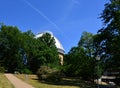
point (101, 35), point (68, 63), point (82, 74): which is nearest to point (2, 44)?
point (68, 63)

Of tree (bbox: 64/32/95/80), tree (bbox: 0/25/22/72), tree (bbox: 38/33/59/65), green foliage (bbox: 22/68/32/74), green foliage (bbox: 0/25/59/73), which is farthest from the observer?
tree (bbox: 0/25/22/72)

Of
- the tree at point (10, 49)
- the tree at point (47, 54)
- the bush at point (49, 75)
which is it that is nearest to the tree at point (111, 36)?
the bush at point (49, 75)

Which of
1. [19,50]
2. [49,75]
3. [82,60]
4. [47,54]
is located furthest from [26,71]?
[49,75]

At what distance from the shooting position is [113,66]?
4250 cm

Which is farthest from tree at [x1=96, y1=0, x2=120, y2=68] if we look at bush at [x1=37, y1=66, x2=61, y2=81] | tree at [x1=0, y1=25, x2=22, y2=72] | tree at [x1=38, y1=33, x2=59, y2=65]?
tree at [x1=0, y1=25, x2=22, y2=72]

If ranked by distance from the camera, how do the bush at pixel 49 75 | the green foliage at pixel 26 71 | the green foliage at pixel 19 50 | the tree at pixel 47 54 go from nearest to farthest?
→ the bush at pixel 49 75, the tree at pixel 47 54, the green foliage at pixel 26 71, the green foliage at pixel 19 50

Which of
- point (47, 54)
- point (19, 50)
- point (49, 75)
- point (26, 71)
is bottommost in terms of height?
point (49, 75)

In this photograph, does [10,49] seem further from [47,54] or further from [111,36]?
[111,36]

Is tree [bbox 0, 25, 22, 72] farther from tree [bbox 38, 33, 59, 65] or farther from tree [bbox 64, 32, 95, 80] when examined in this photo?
tree [bbox 64, 32, 95, 80]

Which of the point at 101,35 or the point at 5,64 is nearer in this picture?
the point at 101,35

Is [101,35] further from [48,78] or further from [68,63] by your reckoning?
[68,63]

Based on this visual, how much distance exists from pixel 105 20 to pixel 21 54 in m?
36.8

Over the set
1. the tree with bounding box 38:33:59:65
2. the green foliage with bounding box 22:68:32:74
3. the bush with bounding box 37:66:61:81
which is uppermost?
the tree with bounding box 38:33:59:65

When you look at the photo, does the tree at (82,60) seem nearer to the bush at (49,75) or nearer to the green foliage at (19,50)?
the green foliage at (19,50)
